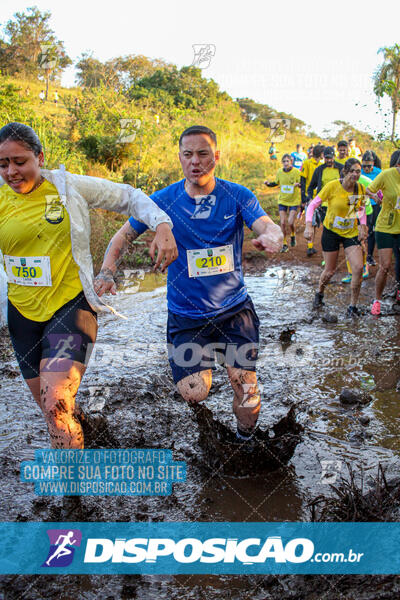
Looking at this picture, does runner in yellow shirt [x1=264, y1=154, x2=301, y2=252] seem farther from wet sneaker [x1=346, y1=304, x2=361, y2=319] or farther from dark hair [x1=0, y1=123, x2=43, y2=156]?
dark hair [x1=0, y1=123, x2=43, y2=156]

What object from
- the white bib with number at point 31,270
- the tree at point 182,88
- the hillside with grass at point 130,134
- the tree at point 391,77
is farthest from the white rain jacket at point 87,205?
the tree at point 182,88

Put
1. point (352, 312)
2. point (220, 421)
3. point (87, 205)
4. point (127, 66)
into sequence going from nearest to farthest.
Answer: point (87, 205) → point (220, 421) → point (352, 312) → point (127, 66)

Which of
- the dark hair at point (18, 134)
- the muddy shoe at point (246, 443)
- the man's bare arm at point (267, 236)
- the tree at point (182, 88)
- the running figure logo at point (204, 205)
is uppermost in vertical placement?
the tree at point (182, 88)

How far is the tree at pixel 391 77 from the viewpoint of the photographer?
1375 cm

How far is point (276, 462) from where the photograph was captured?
3332 millimetres

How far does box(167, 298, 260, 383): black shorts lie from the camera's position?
3.18 meters

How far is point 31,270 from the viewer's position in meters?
2.76

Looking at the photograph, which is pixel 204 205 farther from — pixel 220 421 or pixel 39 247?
pixel 220 421

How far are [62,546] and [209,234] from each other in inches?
78.2

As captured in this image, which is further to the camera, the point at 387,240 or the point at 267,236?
the point at 387,240

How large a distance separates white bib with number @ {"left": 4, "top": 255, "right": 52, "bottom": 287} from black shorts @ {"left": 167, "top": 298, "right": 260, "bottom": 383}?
0.95 m

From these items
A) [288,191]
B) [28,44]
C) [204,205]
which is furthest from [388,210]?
[28,44]

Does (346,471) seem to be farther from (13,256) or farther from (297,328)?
(297,328)

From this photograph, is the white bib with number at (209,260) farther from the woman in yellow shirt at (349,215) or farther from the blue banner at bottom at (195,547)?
the woman in yellow shirt at (349,215)
